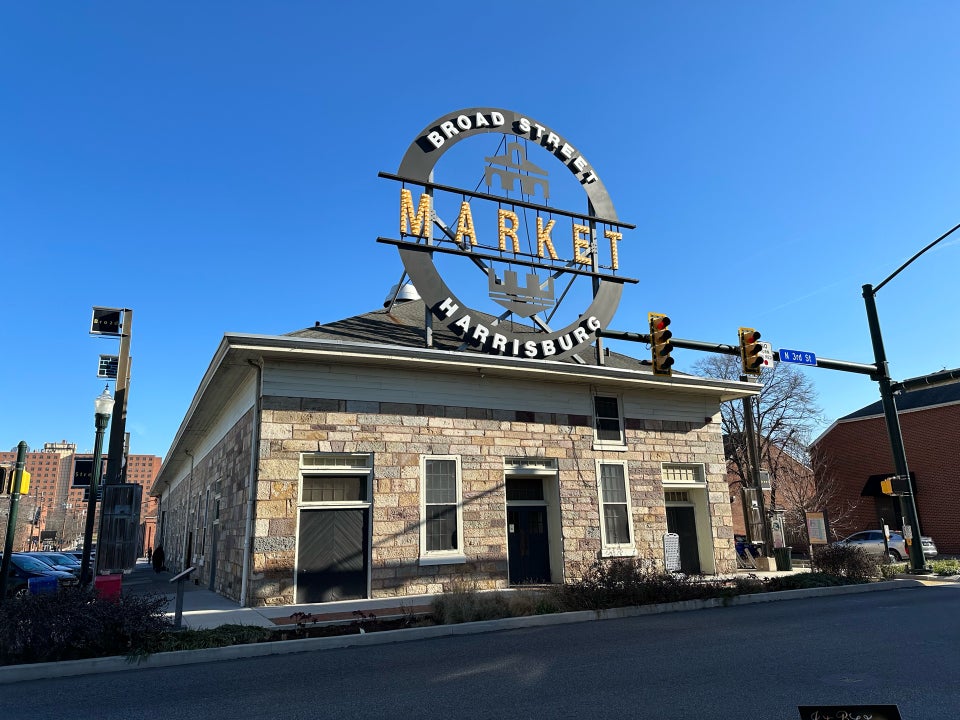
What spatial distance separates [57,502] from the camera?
13075cm

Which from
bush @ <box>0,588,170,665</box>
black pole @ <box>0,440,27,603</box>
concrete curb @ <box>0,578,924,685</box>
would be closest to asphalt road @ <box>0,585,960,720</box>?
concrete curb @ <box>0,578,924,685</box>

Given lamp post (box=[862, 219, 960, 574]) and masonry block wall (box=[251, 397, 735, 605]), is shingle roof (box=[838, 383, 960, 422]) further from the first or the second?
masonry block wall (box=[251, 397, 735, 605])

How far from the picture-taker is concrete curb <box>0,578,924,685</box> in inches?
300

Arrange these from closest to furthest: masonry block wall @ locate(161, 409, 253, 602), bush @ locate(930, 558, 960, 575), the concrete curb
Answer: the concrete curb → masonry block wall @ locate(161, 409, 253, 602) → bush @ locate(930, 558, 960, 575)

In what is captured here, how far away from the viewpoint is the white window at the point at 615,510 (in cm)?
1641

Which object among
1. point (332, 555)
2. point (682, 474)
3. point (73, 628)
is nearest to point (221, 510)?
point (332, 555)

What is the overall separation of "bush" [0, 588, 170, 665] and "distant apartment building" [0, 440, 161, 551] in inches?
2859

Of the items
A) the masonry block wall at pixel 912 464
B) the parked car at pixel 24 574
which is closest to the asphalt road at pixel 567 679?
the parked car at pixel 24 574

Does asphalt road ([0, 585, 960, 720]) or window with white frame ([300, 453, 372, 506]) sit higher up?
window with white frame ([300, 453, 372, 506])

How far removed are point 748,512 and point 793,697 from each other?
65.6ft

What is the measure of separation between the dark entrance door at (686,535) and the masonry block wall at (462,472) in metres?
0.59

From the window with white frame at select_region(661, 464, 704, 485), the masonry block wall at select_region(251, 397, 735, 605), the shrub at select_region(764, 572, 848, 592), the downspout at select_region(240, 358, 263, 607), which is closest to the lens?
the downspout at select_region(240, 358, 263, 607)

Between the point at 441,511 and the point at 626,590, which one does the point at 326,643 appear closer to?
the point at 626,590

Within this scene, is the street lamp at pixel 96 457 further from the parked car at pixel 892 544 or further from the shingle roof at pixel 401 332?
the parked car at pixel 892 544
